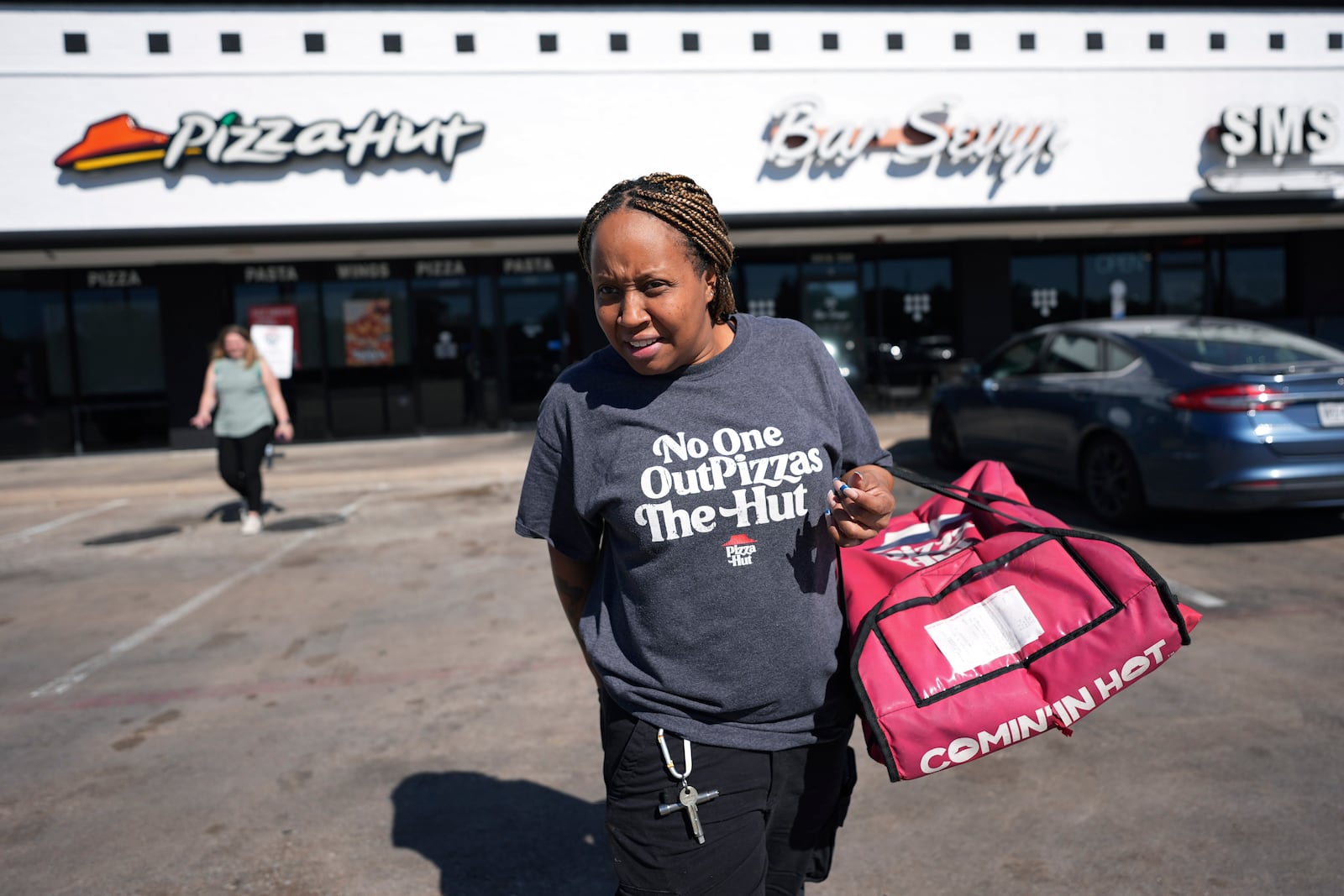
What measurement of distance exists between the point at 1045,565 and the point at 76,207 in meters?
16.4

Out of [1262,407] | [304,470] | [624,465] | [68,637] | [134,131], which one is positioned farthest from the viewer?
[134,131]

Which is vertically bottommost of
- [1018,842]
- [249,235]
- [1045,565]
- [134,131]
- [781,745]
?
[1018,842]

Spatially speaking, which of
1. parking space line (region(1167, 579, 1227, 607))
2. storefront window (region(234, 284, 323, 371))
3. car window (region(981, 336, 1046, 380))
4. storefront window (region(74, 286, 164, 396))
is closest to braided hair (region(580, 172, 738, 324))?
parking space line (region(1167, 579, 1227, 607))

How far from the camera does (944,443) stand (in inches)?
400

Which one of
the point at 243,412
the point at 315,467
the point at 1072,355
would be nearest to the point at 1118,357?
the point at 1072,355

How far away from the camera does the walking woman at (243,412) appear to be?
8734mm

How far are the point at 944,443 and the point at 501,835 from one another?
7.97 m

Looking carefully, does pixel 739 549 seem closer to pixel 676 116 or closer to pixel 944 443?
pixel 944 443

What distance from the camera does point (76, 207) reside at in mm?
14320

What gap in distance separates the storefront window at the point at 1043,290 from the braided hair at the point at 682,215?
57.0 ft

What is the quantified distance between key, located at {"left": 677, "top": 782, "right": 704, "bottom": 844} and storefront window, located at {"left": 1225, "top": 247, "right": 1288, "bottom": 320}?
2025 cm

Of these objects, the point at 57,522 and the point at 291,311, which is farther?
the point at 291,311

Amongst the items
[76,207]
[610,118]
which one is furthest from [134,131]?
[610,118]

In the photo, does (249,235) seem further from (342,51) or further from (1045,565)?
(1045,565)
